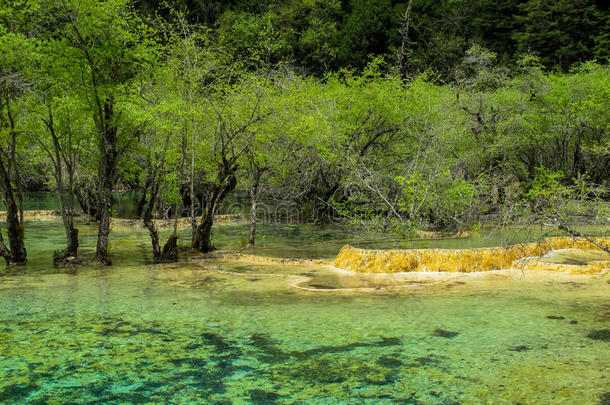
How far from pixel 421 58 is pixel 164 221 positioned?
34565 millimetres

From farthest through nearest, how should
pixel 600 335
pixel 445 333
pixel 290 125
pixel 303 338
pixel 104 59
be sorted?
pixel 290 125 → pixel 104 59 → pixel 445 333 → pixel 303 338 → pixel 600 335

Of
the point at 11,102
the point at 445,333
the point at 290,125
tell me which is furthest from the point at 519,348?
the point at 11,102

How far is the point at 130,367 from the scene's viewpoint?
383 inches

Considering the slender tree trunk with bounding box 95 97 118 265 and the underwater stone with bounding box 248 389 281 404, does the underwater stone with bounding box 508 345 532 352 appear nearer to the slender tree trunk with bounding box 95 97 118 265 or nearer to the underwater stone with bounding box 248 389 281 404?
the underwater stone with bounding box 248 389 281 404

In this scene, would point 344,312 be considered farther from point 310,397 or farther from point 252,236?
point 252,236

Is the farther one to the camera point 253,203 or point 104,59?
point 253,203

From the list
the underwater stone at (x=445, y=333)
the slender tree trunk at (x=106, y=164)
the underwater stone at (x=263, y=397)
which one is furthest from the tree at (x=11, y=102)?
the underwater stone at (x=445, y=333)

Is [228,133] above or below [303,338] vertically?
above

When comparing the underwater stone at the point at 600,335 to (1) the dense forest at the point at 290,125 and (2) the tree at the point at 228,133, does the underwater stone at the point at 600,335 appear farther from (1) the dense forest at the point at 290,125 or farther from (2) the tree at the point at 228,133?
(2) the tree at the point at 228,133

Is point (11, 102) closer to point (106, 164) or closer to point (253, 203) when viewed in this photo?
point (106, 164)

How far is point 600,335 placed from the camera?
1116cm

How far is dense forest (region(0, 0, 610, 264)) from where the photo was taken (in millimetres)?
18141

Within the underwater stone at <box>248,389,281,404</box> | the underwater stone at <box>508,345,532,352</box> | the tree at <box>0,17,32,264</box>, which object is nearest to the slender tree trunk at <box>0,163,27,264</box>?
the tree at <box>0,17,32,264</box>

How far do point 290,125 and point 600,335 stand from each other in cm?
1557
